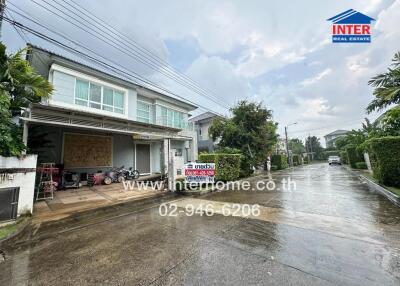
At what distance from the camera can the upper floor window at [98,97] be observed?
1140 cm

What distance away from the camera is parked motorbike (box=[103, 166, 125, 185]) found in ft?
37.7

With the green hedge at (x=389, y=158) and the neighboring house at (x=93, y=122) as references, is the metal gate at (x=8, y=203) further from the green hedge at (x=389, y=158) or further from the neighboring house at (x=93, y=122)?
the green hedge at (x=389, y=158)

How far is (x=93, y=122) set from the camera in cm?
850

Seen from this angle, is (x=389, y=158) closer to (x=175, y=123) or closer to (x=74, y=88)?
(x=175, y=123)

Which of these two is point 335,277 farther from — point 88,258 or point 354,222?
point 88,258

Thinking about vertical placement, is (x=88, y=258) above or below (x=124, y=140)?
below

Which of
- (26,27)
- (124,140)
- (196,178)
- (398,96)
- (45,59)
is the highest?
(45,59)

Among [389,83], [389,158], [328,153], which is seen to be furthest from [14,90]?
[328,153]

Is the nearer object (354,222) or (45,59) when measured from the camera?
(354,222)

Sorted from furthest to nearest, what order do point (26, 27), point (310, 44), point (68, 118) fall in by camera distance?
point (310, 44)
point (68, 118)
point (26, 27)

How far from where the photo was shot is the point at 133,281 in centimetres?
278

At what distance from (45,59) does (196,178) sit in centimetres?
1076

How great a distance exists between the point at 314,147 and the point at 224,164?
66.1 m

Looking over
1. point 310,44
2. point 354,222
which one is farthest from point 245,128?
point 354,222
